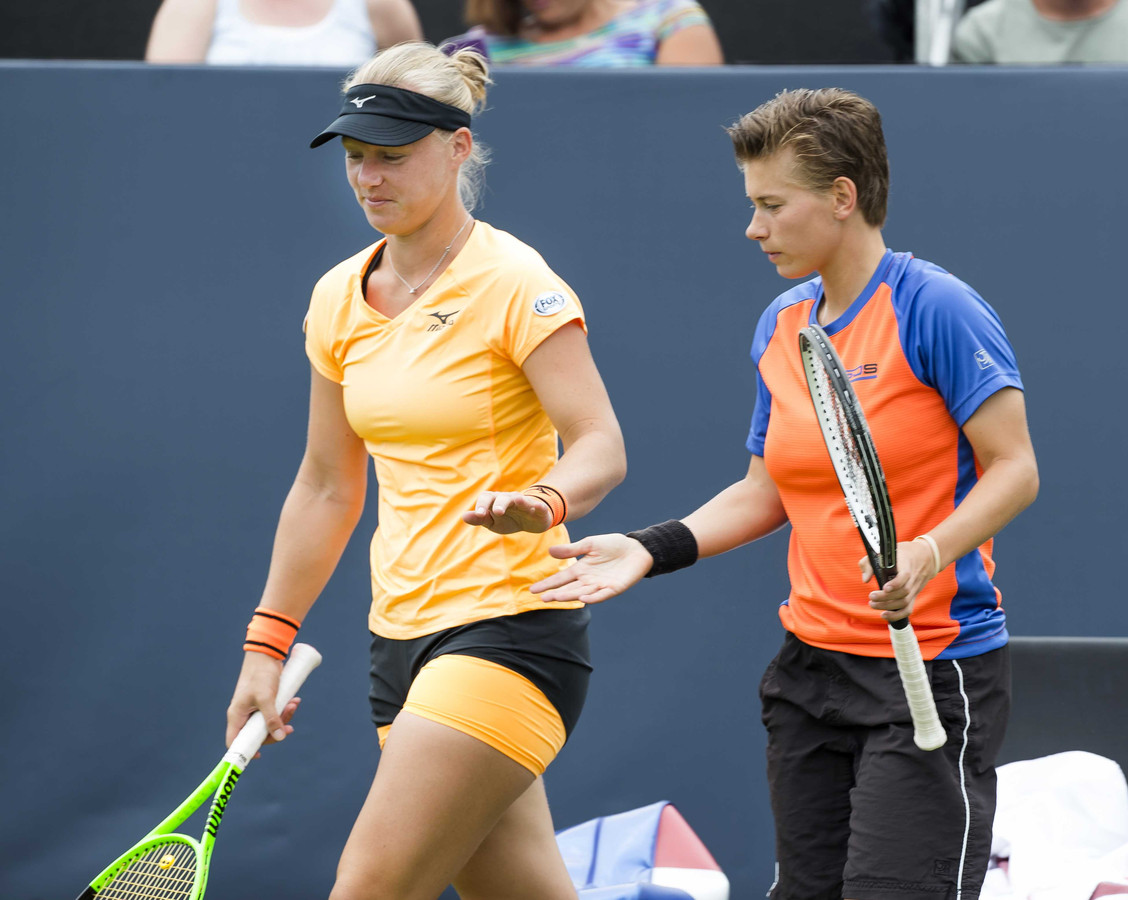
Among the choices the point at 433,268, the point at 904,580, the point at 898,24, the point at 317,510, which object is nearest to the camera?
the point at 904,580

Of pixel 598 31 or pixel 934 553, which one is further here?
pixel 598 31

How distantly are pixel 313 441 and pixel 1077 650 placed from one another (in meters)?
1.69

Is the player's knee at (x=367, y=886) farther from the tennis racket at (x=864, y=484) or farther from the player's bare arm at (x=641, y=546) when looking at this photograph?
the tennis racket at (x=864, y=484)

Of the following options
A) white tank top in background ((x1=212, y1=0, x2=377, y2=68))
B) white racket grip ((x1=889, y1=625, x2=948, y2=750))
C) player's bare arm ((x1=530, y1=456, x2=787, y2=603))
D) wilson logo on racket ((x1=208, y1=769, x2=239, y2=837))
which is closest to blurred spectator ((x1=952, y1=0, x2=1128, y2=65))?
white tank top in background ((x1=212, y1=0, x2=377, y2=68))

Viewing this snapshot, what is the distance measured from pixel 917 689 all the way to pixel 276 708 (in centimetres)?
113

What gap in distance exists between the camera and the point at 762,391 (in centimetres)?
225

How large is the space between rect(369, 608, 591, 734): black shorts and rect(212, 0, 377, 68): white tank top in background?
2048 millimetres

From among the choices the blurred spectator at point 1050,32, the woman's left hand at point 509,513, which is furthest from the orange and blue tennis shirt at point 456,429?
the blurred spectator at point 1050,32

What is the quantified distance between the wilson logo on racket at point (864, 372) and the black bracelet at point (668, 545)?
0.37 metres

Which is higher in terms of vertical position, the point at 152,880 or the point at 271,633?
the point at 271,633

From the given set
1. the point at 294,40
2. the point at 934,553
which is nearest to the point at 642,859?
the point at 934,553

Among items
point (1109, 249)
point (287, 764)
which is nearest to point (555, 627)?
point (287, 764)

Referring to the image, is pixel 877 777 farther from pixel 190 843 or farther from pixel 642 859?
pixel 642 859

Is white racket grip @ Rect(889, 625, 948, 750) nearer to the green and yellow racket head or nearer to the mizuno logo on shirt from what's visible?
the mizuno logo on shirt
